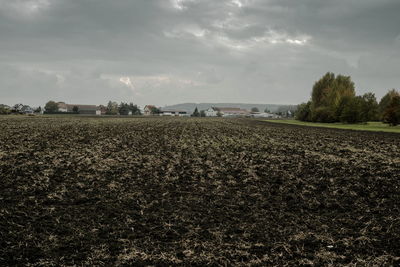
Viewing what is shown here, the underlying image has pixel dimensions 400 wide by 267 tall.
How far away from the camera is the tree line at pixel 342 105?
62469mm

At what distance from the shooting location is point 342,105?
259ft

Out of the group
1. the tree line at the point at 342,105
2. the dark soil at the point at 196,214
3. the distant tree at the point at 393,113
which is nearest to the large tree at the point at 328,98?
the tree line at the point at 342,105

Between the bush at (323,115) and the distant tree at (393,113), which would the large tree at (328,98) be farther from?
the distant tree at (393,113)

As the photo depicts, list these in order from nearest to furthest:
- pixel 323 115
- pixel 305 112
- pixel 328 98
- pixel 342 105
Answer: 1. pixel 342 105
2. pixel 323 115
3. pixel 328 98
4. pixel 305 112

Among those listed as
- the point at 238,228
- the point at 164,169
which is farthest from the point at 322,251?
the point at 164,169

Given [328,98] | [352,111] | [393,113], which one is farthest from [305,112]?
[393,113]

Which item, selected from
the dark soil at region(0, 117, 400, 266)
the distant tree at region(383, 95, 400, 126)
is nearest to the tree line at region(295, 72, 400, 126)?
the distant tree at region(383, 95, 400, 126)

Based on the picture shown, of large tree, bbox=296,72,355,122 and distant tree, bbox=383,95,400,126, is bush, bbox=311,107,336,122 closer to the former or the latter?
large tree, bbox=296,72,355,122

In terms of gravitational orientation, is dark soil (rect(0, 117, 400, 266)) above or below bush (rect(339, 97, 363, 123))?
below

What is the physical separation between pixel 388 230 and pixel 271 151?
1491 centimetres

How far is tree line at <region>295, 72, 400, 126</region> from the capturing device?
6247 cm

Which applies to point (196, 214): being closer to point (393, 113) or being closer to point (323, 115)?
point (393, 113)

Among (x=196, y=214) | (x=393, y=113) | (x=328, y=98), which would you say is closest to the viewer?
(x=196, y=214)

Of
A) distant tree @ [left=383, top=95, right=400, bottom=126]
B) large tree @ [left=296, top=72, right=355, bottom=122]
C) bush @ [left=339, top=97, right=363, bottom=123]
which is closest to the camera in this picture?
distant tree @ [left=383, top=95, right=400, bottom=126]
